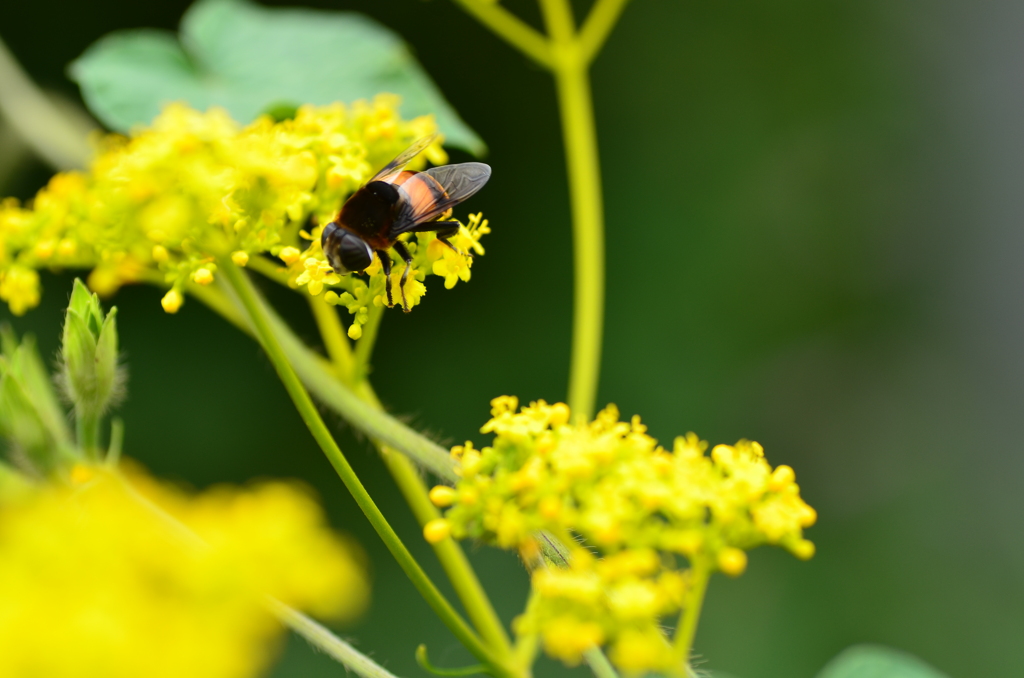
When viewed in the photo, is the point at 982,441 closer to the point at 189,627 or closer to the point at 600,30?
the point at 600,30

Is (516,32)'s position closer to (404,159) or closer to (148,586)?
(404,159)

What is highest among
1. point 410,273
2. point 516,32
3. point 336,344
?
point 516,32

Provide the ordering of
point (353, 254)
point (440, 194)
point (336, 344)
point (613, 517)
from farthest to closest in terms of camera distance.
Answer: point (336, 344) < point (440, 194) < point (353, 254) < point (613, 517)

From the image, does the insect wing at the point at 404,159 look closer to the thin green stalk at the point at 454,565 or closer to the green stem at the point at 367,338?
the green stem at the point at 367,338

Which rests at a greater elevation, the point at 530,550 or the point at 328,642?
Answer: the point at 530,550

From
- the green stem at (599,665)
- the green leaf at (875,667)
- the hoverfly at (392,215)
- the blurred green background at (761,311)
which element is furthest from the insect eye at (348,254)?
the blurred green background at (761,311)

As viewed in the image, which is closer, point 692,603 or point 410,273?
point 692,603

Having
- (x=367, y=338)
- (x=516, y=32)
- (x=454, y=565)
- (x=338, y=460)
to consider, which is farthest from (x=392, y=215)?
(x=516, y=32)

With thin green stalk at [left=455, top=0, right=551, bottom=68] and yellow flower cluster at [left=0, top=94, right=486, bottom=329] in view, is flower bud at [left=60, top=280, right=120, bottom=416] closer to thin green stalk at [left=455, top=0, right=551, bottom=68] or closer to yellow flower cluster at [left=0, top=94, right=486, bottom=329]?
yellow flower cluster at [left=0, top=94, right=486, bottom=329]
